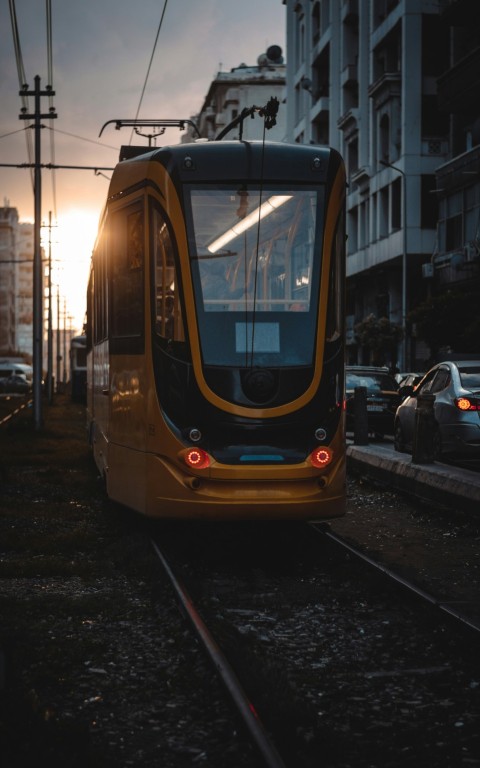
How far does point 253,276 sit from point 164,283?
71 centimetres

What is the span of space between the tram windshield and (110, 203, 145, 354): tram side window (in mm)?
689

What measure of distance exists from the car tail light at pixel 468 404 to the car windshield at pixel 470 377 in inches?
14.0

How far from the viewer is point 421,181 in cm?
4950

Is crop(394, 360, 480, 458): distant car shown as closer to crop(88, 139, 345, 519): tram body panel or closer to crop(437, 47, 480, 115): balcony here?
crop(88, 139, 345, 519): tram body panel

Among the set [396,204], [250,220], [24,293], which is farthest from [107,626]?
[24,293]

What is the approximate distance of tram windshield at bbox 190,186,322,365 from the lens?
29.1 ft

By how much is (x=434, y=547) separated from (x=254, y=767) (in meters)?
6.17

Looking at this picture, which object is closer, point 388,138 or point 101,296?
point 101,296

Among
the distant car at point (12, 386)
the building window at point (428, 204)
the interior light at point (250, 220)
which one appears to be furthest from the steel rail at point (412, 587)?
the distant car at point (12, 386)

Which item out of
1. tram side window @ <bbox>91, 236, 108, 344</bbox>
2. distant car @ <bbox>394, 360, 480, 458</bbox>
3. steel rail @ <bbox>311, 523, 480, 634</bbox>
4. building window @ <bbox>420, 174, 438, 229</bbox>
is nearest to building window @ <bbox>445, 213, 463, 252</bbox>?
building window @ <bbox>420, 174, 438, 229</bbox>

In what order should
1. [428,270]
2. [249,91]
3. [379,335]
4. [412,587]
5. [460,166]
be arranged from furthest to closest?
[249,91]
[379,335]
[428,270]
[460,166]
[412,587]

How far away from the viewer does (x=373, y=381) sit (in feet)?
83.8

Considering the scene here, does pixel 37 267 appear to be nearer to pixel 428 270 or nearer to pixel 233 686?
pixel 428 270

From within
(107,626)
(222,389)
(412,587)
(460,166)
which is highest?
(460,166)
